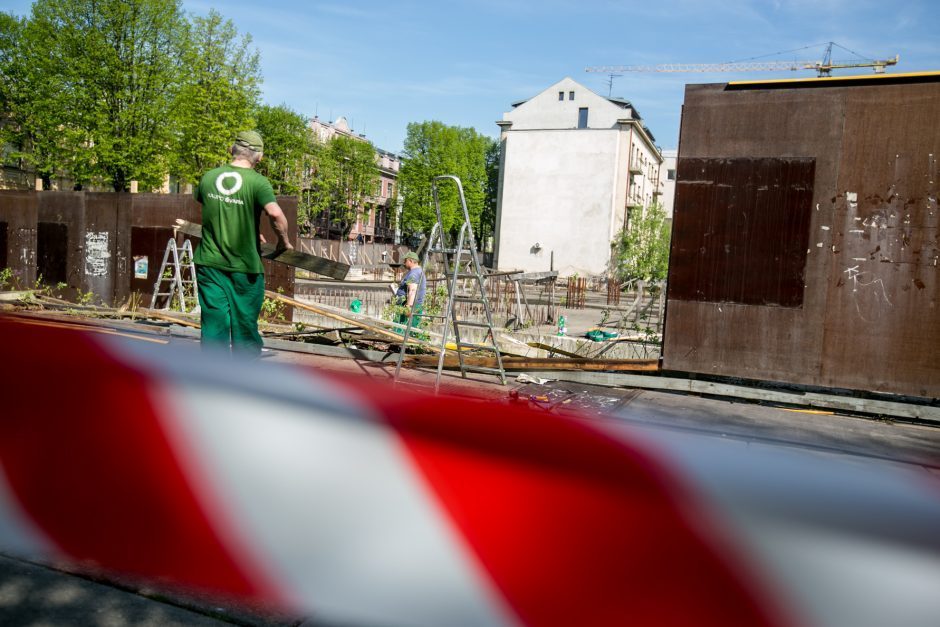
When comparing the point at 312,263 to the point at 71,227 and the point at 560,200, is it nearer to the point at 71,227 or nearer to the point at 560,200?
the point at 71,227

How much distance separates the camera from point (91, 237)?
50.8ft

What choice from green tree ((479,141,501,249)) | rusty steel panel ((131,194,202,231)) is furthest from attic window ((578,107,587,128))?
rusty steel panel ((131,194,202,231))

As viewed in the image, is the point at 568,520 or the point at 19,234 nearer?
the point at 568,520

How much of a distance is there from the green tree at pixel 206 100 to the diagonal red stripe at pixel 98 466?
3776 centimetres

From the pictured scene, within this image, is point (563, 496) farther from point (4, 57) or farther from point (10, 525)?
point (4, 57)

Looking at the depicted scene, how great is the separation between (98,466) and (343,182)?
74.6 m

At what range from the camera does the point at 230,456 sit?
5.90 feet

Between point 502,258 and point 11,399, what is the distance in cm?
6448

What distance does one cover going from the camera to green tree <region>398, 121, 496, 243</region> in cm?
7550

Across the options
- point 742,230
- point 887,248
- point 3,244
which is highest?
point 742,230

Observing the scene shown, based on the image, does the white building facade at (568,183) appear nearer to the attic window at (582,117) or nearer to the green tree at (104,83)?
the attic window at (582,117)

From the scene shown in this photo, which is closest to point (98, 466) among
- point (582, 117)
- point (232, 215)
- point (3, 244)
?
point (232, 215)

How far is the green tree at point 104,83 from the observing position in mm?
36219

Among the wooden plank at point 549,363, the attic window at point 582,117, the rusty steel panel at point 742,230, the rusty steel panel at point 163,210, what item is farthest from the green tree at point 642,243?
the rusty steel panel at point 742,230
